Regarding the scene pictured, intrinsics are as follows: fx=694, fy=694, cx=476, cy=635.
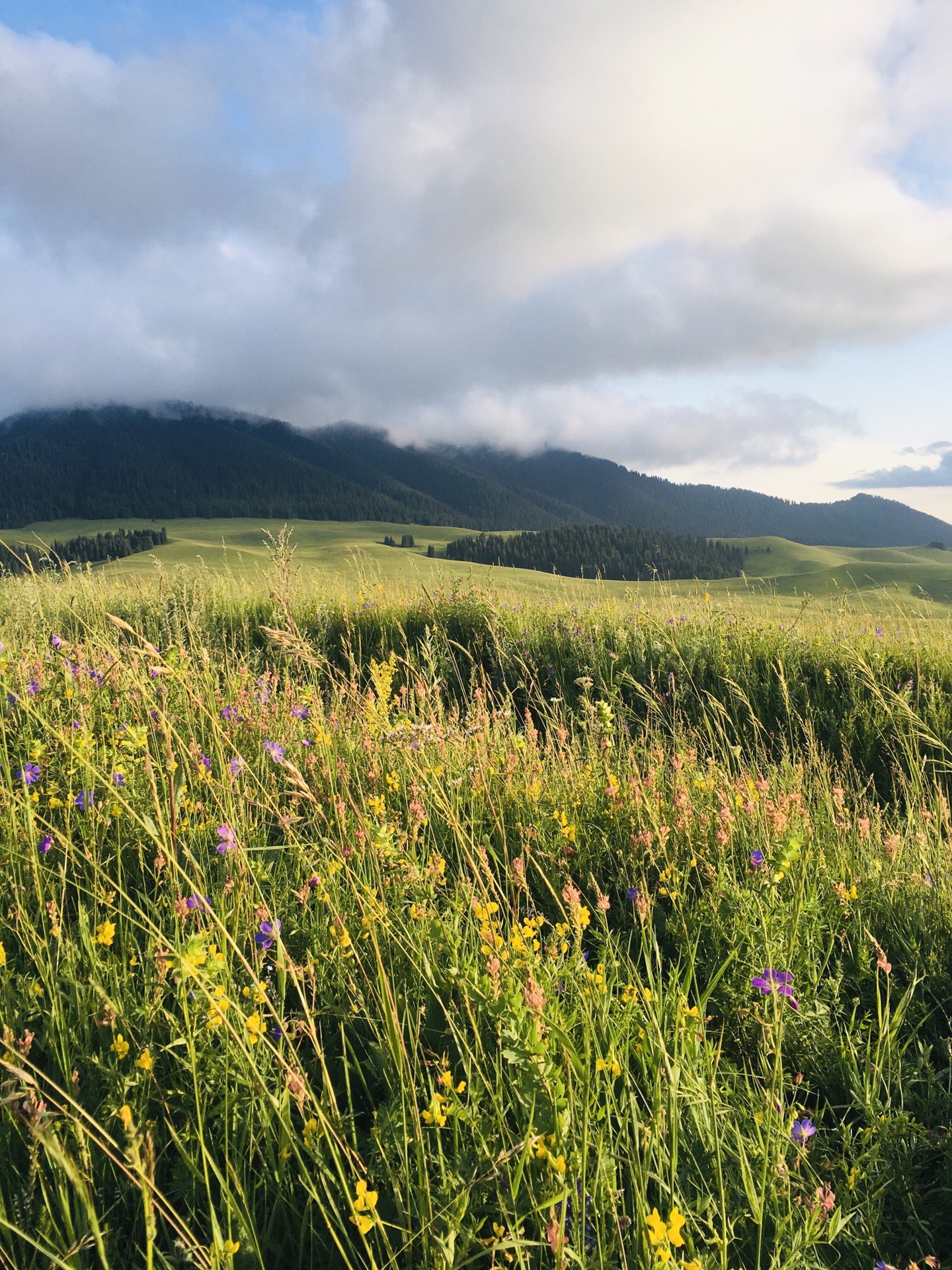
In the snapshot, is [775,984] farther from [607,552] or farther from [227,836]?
[607,552]

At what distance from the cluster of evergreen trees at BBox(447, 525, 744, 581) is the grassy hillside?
4.71m

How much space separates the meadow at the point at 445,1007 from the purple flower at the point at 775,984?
5 cm

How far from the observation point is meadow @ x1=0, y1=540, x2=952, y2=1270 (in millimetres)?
1604

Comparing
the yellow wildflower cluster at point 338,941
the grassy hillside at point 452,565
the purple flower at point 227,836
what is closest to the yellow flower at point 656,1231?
the yellow wildflower cluster at point 338,941

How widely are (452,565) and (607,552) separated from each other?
43440mm

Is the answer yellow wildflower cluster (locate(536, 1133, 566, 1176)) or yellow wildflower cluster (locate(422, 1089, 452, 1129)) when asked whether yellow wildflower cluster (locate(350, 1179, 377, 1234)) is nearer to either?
yellow wildflower cluster (locate(422, 1089, 452, 1129))

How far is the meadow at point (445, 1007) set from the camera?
1.60m

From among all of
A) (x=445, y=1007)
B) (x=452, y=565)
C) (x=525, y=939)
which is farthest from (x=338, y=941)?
(x=452, y=565)

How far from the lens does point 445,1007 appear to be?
215 centimetres

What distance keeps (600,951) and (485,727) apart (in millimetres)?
2370

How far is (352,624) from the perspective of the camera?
1082 cm

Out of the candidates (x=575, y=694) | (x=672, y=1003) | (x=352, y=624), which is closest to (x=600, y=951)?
(x=672, y=1003)

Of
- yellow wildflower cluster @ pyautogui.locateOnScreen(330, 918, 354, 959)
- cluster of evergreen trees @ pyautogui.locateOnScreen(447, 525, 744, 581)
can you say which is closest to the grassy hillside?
yellow wildflower cluster @ pyautogui.locateOnScreen(330, 918, 354, 959)

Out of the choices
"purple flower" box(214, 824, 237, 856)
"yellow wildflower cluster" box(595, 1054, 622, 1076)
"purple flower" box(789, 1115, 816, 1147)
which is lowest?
"purple flower" box(789, 1115, 816, 1147)
